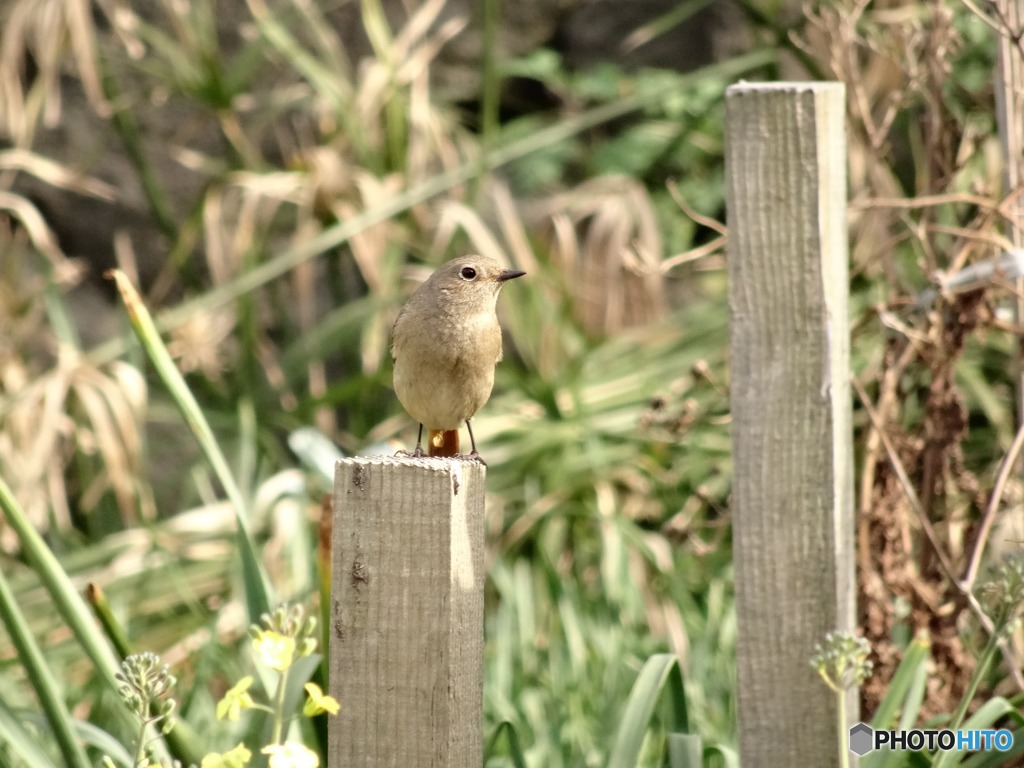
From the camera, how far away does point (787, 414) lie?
214cm

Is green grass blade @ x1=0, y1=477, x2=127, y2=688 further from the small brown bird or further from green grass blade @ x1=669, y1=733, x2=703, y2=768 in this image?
green grass blade @ x1=669, y1=733, x2=703, y2=768

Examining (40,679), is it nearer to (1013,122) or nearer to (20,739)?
(20,739)

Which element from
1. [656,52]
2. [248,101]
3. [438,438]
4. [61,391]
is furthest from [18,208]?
[656,52]

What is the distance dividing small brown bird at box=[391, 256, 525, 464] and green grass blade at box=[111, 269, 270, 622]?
0.55 metres

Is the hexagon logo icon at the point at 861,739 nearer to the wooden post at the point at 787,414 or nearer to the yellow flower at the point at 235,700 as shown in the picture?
the wooden post at the point at 787,414

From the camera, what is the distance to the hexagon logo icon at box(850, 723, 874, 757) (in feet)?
7.27

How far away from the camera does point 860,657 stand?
1.84 metres

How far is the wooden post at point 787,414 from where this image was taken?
6.93 feet

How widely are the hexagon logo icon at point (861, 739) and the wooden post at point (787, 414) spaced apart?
70 mm

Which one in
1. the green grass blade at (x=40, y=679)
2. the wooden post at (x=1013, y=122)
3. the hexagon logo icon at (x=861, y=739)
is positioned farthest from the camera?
the wooden post at (x=1013, y=122)

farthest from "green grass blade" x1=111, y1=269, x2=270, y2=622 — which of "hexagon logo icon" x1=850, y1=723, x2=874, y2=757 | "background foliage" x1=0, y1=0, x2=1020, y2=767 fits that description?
"hexagon logo icon" x1=850, y1=723, x2=874, y2=757

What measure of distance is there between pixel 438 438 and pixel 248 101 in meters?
2.99

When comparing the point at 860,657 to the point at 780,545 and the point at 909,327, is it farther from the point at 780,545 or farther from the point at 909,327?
the point at 909,327

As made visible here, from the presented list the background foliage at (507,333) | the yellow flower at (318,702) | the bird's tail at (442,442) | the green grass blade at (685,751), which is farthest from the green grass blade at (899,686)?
the bird's tail at (442,442)
